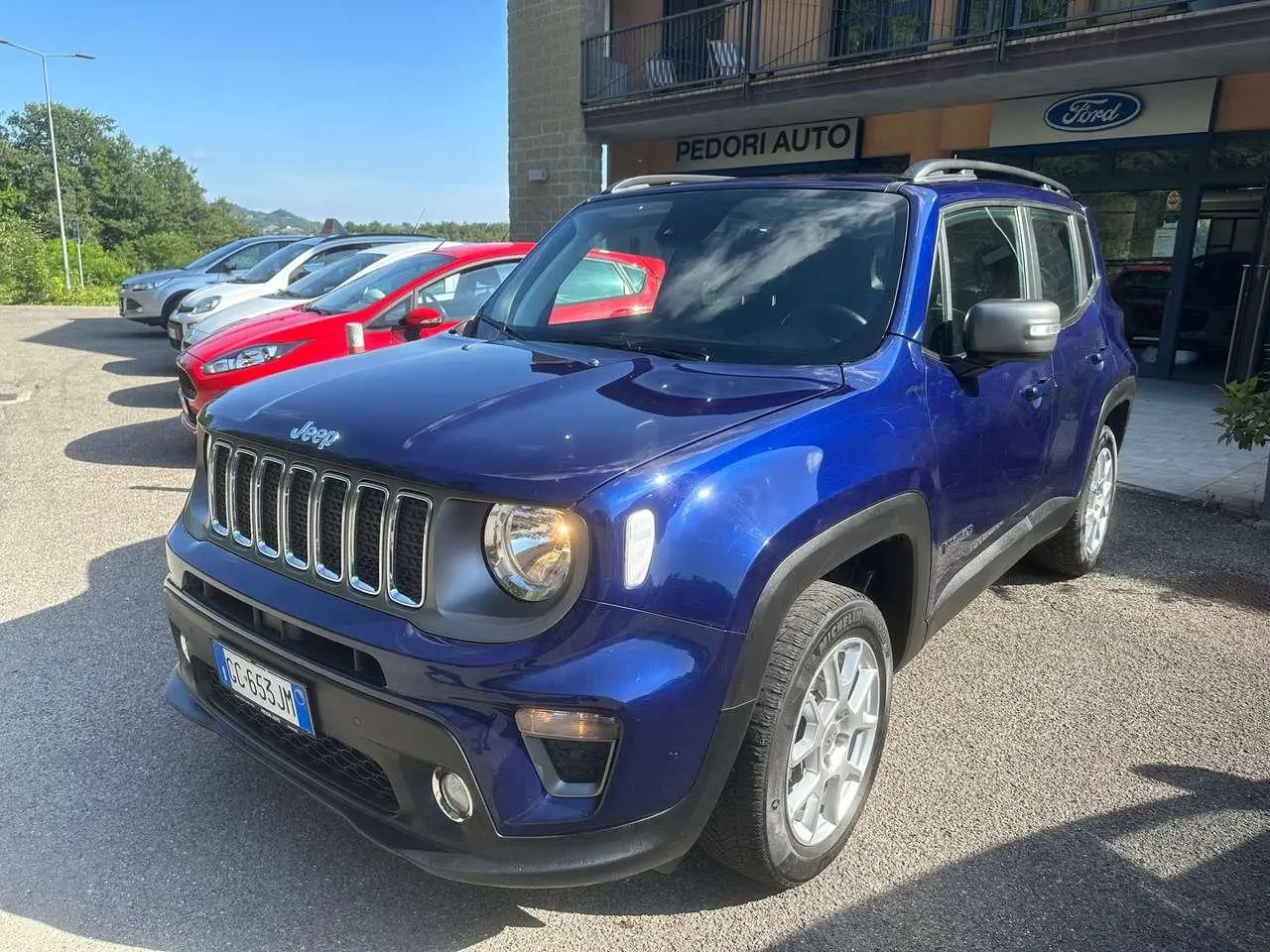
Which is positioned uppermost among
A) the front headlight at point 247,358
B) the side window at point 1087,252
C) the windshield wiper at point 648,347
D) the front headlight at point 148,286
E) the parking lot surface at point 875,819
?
the side window at point 1087,252

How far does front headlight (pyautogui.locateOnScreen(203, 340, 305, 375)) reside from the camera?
6.68 metres

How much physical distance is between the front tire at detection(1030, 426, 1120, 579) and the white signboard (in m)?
7.61

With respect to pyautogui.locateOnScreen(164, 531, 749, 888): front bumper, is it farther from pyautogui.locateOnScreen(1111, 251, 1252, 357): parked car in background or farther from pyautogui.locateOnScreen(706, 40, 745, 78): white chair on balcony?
pyautogui.locateOnScreen(706, 40, 745, 78): white chair on balcony

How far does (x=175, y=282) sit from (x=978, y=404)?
14.4m

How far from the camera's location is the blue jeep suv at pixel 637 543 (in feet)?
6.45

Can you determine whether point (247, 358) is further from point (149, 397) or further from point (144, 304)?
point (144, 304)

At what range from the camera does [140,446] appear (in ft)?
24.7

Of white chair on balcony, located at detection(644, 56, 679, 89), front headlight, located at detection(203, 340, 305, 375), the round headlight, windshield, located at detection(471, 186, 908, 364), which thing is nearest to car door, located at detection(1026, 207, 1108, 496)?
windshield, located at detection(471, 186, 908, 364)

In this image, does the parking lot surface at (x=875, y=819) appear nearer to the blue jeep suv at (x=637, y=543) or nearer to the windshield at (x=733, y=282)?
the blue jeep suv at (x=637, y=543)

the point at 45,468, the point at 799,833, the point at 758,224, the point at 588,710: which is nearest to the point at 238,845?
the point at 588,710

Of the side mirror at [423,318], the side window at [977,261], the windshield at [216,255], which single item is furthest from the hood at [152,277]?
the side window at [977,261]

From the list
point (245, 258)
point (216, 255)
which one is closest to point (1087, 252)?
point (245, 258)

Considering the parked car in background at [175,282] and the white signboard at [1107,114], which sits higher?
the white signboard at [1107,114]

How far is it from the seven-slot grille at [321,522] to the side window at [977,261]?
183cm
